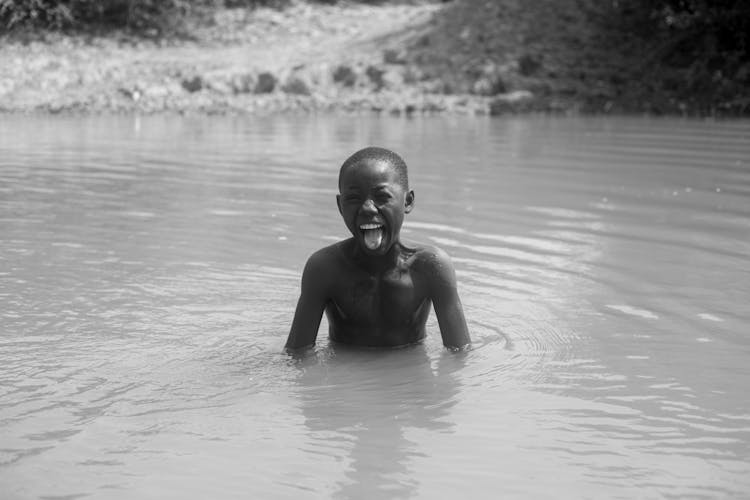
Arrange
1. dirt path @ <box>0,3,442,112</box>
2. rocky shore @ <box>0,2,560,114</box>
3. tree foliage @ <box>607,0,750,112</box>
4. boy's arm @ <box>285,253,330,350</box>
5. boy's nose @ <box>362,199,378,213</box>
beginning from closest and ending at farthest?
1. boy's nose @ <box>362,199,378,213</box>
2. boy's arm @ <box>285,253,330,350</box>
3. tree foliage @ <box>607,0,750,112</box>
4. rocky shore @ <box>0,2,560,114</box>
5. dirt path @ <box>0,3,442,112</box>

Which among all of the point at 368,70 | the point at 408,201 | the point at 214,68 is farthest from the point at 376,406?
the point at 214,68

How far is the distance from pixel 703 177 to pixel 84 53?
17.5 m

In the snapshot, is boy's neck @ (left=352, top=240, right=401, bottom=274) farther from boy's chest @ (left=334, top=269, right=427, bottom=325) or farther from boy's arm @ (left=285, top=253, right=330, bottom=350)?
boy's arm @ (left=285, top=253, right=330, bottom=350)

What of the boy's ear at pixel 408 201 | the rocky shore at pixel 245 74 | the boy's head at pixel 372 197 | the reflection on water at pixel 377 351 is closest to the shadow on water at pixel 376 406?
the reflection on water at pixel 377 351

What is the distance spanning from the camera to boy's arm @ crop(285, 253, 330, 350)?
17.2 feet

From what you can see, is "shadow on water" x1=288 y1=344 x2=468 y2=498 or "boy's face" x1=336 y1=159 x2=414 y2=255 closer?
"shadow on water" x1=288 y1=344 x2=468 y2=498

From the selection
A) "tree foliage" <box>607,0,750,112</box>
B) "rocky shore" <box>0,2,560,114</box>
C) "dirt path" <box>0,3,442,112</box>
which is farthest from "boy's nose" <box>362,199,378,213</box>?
"dirt path" <box>0,3,442,112</box>

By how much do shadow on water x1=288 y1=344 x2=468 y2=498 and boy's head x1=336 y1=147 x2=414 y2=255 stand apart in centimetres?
63

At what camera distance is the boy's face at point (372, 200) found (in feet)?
16.2

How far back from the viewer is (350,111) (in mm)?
21672

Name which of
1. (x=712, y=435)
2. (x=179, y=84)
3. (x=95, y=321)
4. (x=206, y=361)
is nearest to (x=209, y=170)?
(x=95, y=321)

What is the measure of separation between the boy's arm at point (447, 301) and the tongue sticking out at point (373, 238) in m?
0.40

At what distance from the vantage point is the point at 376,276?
5.27 meters

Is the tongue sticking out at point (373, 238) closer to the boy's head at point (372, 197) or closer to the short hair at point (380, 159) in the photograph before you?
the boy's head at point (372, 197)
